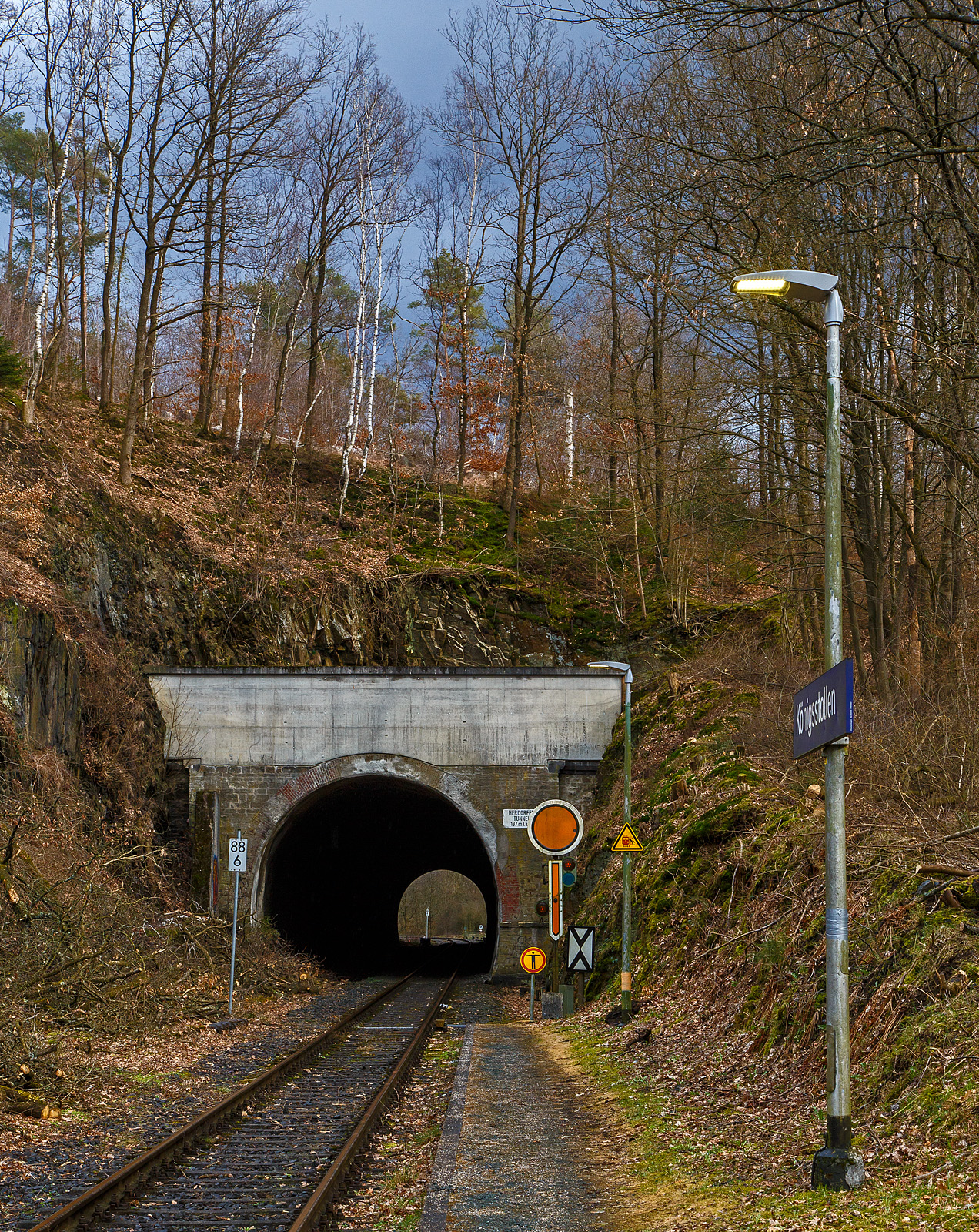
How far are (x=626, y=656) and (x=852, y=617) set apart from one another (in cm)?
1369

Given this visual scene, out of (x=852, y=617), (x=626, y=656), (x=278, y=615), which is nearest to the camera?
(x=852, y=617)

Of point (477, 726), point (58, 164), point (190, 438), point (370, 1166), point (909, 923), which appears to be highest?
point (58, 164)

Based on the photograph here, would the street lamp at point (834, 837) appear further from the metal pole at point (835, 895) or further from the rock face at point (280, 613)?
the rock face at point (280, 613)

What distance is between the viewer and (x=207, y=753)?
74.9ft

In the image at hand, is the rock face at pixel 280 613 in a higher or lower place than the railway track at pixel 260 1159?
higher

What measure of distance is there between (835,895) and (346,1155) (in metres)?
4.22

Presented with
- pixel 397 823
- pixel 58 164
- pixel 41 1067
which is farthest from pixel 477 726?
pixel 58 164

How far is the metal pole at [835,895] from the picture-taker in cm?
616

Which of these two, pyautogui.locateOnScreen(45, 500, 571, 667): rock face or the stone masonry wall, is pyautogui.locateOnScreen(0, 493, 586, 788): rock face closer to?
pyautogui.locateOnScreen(45, 500, 571, 667): rock face

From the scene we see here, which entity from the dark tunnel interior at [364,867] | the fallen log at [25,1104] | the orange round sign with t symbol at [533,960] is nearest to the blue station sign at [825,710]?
the fallen log at [25,1104]

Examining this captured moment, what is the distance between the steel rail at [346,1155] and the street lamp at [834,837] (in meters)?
2.99

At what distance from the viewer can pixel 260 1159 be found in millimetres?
8352

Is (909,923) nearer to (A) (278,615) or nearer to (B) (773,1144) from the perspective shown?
(B) (773,1144)

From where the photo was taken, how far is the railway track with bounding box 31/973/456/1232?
Answer: 6.74 metres
